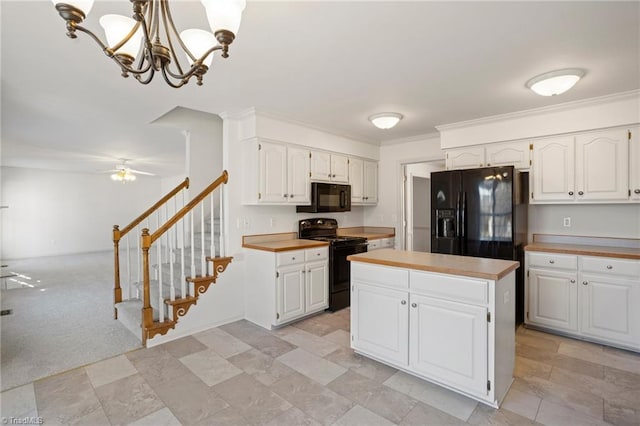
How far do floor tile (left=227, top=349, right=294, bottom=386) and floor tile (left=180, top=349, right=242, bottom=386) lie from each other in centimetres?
8

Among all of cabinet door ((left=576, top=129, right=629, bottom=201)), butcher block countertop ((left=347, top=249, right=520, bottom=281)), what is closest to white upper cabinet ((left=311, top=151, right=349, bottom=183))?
butcher block countertop ((left=347, top=249, right=520, bottom=281))

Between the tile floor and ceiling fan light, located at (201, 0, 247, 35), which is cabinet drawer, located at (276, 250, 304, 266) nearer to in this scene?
the tile floor

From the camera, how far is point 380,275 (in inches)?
103

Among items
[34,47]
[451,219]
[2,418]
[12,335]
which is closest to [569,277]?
[451,219]

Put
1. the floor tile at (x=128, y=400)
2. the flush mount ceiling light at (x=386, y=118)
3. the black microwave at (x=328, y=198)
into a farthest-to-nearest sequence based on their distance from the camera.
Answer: the black microwave at (x=328, y=198), the flush mount ceiling light at (x=386, y=118), the floor tile at (x=128, y=400)

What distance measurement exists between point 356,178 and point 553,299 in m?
2.93

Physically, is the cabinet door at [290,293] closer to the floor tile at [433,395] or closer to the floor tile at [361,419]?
the floor tile at [433,395]

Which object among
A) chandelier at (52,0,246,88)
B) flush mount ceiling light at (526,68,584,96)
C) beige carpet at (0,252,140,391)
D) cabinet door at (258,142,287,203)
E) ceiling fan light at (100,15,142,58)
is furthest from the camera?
cabinet door at (258,142,287,203)

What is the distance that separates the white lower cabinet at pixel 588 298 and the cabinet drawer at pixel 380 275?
1882 mm

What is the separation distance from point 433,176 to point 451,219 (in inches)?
22.6

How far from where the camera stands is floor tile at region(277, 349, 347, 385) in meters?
2.55

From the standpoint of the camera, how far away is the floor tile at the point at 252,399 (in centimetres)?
210

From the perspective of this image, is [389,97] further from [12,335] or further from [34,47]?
[12,335]

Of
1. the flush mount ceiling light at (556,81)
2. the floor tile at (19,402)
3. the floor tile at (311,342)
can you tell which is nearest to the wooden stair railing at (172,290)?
the floor tile at (19,402)
